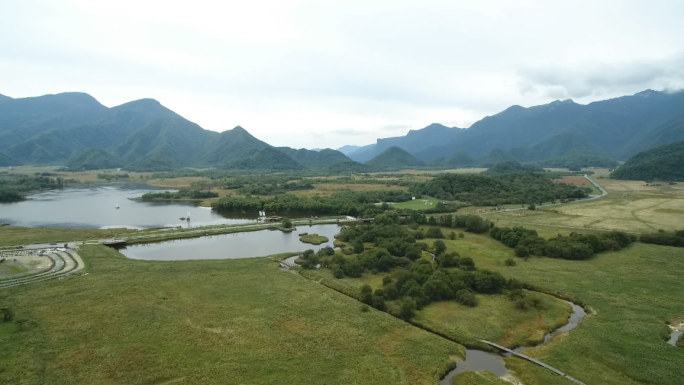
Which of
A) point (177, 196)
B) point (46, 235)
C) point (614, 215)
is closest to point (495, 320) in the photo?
point (614, 215)

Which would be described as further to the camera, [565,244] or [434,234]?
[434,234]

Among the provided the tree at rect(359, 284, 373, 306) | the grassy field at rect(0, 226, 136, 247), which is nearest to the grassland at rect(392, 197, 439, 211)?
the tree at rect(359, 284, 373, 306)

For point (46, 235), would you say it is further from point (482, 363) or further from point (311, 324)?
point (482, 363)

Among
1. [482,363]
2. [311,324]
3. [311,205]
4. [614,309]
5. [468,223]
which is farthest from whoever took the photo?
[311,205]

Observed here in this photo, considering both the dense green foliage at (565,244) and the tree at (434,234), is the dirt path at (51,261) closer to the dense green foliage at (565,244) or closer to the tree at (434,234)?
the tree at (434,234)

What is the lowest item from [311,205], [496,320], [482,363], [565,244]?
[482,363]

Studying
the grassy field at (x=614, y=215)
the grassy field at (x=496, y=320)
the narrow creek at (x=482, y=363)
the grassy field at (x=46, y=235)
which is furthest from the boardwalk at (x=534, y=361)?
the grassy field at (x=46, y=235)

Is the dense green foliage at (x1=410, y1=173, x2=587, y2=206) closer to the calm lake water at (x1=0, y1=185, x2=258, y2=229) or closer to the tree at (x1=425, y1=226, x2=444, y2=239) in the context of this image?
the tree at (x1=425, y1=226, x2=444, y2=239)

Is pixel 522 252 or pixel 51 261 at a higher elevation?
pixel 51 261
